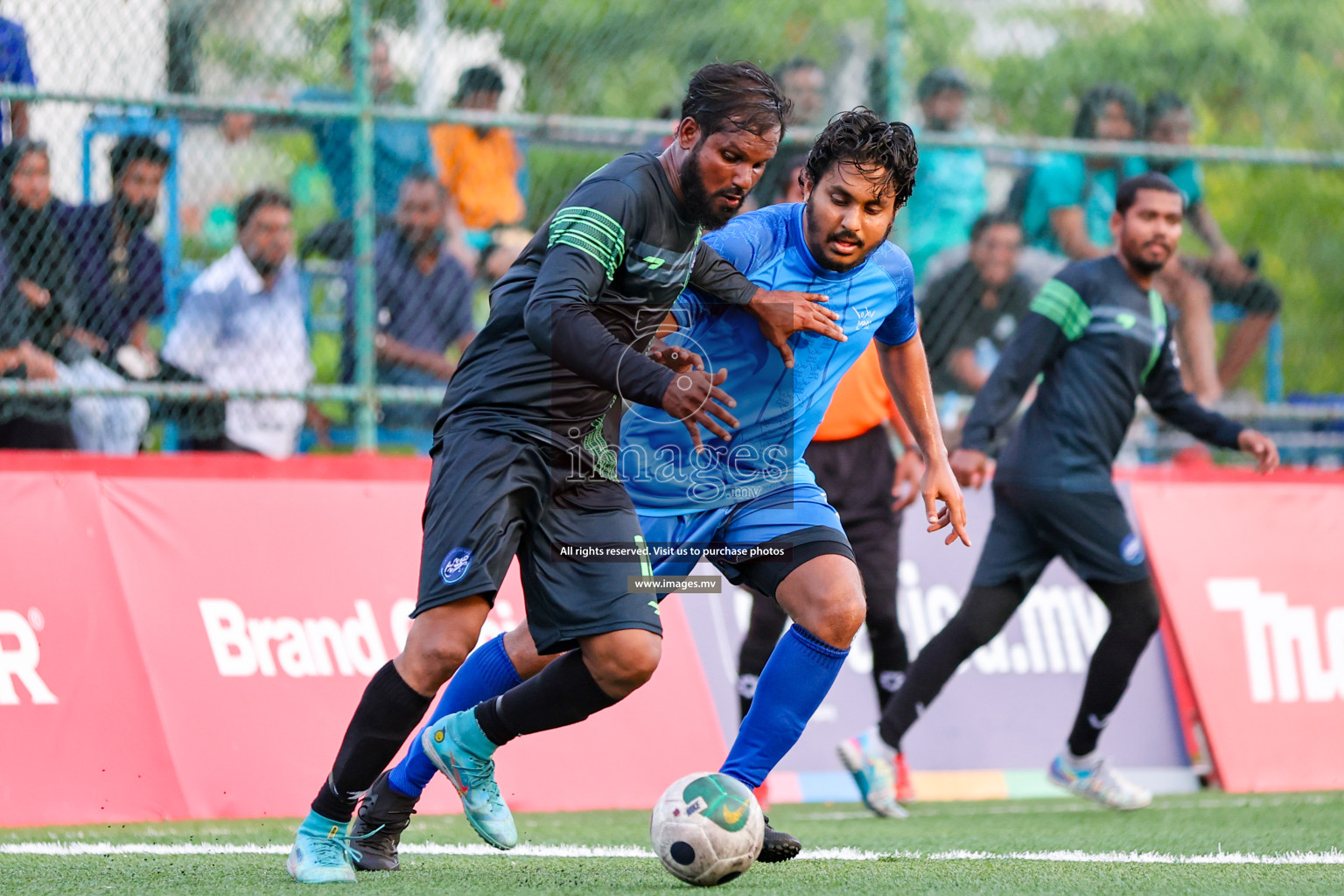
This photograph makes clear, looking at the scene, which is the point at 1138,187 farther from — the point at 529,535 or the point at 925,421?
the point at 529,535

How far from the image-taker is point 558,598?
410cm

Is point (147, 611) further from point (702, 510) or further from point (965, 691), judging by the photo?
point (965, 691)

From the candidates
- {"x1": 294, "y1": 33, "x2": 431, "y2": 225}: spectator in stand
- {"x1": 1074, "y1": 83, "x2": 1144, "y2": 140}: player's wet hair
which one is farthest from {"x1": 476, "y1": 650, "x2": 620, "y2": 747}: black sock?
{"x1": 1074, "y1": 83, "x2": 1144, "y2": 140}: player's wet hair

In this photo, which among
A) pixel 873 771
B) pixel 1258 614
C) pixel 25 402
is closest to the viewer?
pixel 873 771

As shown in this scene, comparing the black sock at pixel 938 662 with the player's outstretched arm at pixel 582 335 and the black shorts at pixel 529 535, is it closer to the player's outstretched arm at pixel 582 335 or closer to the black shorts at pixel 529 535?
the black shorts at pixel 529 535

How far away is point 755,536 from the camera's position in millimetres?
4367

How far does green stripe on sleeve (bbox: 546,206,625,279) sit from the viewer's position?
380 cm

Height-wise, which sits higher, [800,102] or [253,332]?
[800,102]

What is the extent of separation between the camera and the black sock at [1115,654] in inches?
245

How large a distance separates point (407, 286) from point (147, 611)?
7.94 ft

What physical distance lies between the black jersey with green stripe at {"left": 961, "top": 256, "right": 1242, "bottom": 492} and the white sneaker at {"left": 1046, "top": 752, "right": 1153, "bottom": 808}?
1.11m

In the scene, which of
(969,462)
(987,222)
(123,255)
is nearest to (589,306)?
(969,462)

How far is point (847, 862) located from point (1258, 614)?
3680 millimetres

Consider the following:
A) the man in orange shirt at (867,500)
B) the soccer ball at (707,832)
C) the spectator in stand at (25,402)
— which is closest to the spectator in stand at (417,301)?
the spectator in stand at (25,402)
